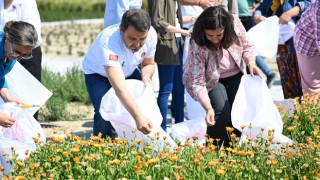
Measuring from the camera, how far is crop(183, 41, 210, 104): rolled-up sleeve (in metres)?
6.48

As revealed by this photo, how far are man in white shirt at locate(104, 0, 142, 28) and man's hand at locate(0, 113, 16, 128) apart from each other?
1.73 meters

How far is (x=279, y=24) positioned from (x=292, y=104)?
99 centimetres

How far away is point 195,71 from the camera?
654cm

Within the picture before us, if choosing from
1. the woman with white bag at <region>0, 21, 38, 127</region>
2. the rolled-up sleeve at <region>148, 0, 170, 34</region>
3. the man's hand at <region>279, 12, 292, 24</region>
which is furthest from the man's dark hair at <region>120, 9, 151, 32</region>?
the man's hand at <region>279, 12, 292, 24</region>

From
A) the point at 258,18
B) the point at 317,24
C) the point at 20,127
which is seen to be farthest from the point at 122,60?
the point at 258,18

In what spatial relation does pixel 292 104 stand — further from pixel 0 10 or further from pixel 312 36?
pixel 0 10

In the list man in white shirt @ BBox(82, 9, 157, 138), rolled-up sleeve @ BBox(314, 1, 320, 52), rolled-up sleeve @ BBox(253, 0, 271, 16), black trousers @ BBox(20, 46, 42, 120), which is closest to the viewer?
man in white shirt @ BBox(82, 9, 157, 138)

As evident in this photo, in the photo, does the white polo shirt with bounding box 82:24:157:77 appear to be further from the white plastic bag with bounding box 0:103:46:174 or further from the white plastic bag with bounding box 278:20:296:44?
the white plastic bag with bounding box 278:20:296:44

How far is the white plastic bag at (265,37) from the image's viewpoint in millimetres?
7599

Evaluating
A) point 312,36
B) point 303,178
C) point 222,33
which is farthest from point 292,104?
point 303,178

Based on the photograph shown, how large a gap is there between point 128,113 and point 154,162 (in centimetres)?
130

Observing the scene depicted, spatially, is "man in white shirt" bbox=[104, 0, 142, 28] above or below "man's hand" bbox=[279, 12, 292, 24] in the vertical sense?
above

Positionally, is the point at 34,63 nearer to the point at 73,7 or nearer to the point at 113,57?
the point at 113,57

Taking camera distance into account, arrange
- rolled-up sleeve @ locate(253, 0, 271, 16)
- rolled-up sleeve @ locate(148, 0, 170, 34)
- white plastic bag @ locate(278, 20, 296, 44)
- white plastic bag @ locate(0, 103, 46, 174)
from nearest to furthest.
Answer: white plastic bag @ locate(0, 103, 46, 174), rolled-up sleeve @ locate(148, 0, 170, 34), white plastic bag @ locate(278, 20, 296, 44), rolled-up sleeve @ locate(253, 0, 271, 16)
